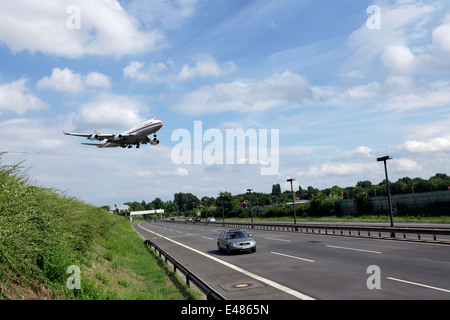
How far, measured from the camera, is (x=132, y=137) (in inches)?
1262

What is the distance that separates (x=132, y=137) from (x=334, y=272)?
24514mm

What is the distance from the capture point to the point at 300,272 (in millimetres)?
13008

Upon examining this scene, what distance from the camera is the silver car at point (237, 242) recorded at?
A: 19.2m

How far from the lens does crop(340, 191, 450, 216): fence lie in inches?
1755

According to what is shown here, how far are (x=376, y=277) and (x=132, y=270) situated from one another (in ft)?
37.5

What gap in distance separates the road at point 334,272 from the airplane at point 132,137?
16.0 m

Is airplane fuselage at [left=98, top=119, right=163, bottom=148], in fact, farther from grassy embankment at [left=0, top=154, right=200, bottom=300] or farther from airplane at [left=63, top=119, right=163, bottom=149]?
grassy embankment at [left=0, top=154, right=200, bottom=300]

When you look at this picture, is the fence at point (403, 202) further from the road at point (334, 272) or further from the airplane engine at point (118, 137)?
the airplane engine at point (118, 137)

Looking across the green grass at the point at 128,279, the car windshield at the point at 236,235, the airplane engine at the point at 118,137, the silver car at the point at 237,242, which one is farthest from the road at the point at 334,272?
the airplane engine at the point at 118,137

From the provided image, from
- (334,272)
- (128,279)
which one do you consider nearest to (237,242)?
(128,279)

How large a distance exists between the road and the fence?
31.0 m
